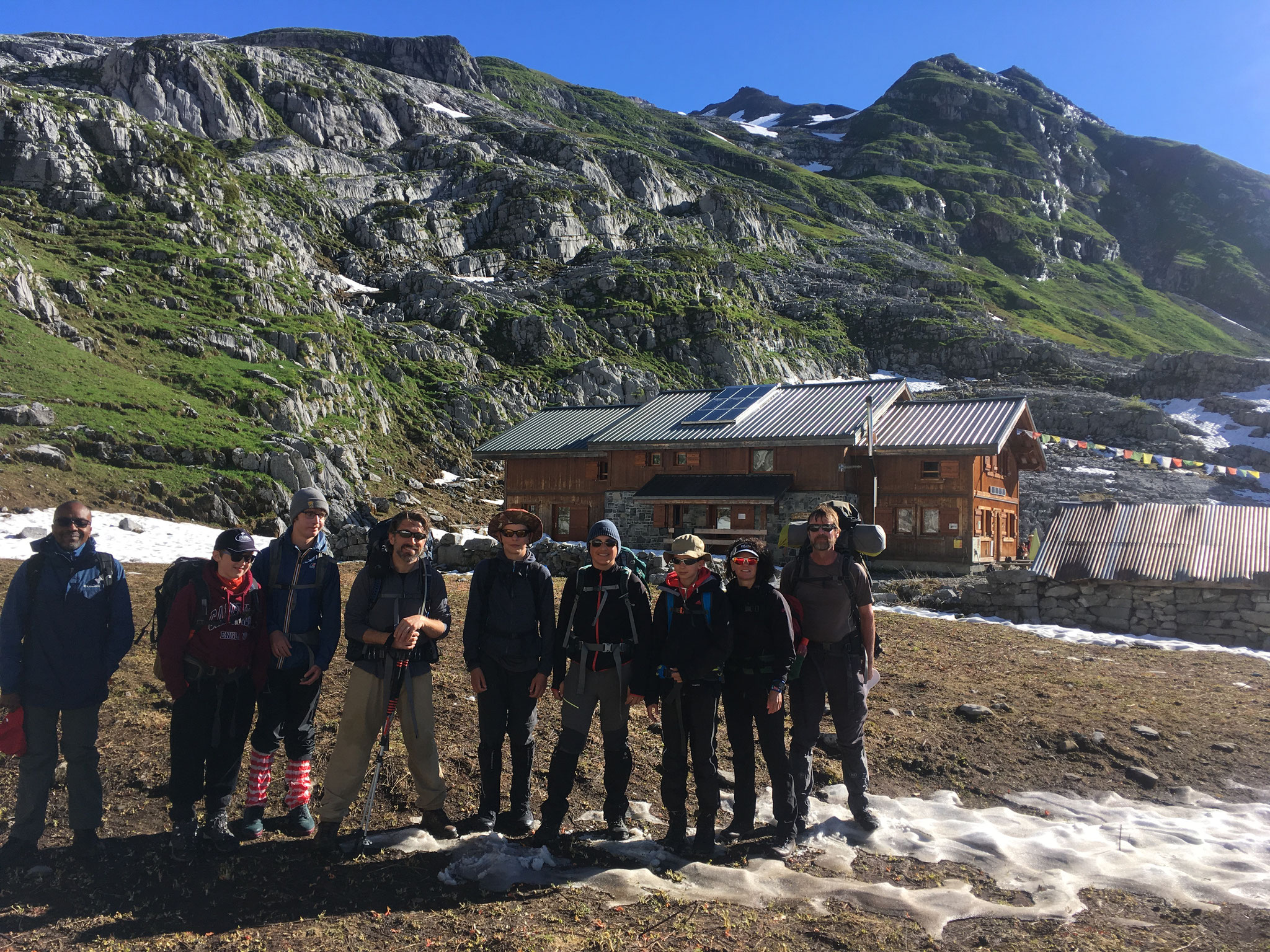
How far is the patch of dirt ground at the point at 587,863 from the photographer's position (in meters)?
4.54

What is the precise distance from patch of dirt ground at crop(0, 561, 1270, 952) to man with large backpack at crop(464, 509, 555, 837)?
62 centimetres

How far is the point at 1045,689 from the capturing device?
436 inches

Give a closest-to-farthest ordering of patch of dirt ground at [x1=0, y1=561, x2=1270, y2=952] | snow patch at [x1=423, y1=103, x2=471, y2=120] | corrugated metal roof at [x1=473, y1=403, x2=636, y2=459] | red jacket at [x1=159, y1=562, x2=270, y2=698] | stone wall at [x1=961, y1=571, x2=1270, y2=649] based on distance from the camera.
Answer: patch of dirt ground at [x1=0, y1=561, x2=1270, y2=952] < red jacket at [x1=159, y1=562, x2=270, y2=698] < stone wall at [x1=961, y1=571, x2=1270, y2=649] < corrugated metal roof at [x1=473, y1=403, x2=636, y2=459] < snow patch at [x1=423, y1=103, x2=471, y2=120]

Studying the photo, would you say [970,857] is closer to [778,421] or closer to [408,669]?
[408,669]

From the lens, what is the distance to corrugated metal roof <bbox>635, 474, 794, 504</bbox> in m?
32.7

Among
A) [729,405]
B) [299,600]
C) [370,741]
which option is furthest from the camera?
[729,405]

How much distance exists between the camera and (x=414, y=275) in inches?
3066

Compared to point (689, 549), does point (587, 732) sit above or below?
below

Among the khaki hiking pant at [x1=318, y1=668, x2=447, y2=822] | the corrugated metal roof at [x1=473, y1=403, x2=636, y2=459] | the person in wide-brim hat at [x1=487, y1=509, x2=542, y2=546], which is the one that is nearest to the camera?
the khaki hiking pant at [x1=318, y1=668, x2=447, y2=822]

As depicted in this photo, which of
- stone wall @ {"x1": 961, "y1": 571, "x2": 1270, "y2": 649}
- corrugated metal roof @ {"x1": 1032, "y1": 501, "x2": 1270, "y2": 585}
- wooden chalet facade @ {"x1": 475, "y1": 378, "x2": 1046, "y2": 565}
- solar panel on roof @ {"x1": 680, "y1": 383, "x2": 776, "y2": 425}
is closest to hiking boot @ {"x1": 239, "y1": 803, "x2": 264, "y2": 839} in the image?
stone wall @ {"x1": 961, "y1": 571, "x2": 1270, "y2": 649}

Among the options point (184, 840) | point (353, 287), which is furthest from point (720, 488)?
point (353, 287)

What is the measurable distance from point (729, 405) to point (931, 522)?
36.8 feet

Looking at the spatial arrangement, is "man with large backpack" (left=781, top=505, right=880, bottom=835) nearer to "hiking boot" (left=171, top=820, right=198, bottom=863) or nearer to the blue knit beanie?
the blue knit beanie

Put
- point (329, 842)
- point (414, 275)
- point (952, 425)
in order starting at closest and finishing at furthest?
point (329, 842) → point (952, 425) → point (414, 275)
